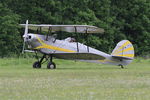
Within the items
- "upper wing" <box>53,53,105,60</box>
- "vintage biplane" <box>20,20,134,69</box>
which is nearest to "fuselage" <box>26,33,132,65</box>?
"vintage biplane" <box>20,20,134,69</box>

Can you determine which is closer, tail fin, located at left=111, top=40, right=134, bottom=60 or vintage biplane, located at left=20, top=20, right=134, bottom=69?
vintage biplane, located at left=20, top=20, right=134, bottom=69

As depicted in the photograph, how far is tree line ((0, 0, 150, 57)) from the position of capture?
52519mm

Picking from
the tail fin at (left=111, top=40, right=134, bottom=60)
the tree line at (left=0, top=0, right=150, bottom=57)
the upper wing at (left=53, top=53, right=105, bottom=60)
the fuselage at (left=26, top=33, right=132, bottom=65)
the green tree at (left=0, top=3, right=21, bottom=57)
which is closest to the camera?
the fuselage at (left=26, top=33, right=132, bottom=65)

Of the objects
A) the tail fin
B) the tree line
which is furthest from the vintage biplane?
the tree line

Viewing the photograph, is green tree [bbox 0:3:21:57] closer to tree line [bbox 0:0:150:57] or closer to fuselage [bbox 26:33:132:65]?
tree line [bbox 0:0:150:57]

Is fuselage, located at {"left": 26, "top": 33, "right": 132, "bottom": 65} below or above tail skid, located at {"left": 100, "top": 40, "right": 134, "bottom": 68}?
above

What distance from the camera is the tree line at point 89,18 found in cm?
5252

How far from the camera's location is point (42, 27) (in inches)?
1161

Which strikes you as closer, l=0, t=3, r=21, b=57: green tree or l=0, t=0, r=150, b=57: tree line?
l=0, t=3, r=21, b=57: green tree

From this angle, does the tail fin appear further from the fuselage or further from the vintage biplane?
the fuselage

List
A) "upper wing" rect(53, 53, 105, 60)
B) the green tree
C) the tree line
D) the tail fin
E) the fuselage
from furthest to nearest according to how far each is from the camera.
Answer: the tree line < the green tree < the tail fin < "upper wing" rect(53, 53, 105, 60) < the fuselage

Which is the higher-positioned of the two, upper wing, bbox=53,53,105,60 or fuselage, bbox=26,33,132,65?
fuselage, bbox=26,33,132,65

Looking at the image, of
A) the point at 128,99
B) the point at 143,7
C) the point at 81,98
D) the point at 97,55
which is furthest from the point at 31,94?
the point at 143,7

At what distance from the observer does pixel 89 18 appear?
57.4 m
